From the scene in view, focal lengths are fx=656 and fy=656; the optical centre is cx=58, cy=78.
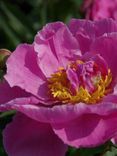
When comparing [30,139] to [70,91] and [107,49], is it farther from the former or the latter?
[107,49]

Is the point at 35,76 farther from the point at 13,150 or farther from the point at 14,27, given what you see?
the point at 14,27

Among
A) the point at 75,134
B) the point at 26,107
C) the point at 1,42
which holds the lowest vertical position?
the point at 1,42

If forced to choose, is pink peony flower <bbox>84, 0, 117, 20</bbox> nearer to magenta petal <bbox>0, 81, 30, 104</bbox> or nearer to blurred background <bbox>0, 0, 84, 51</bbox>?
blurred background <bbox>0, 0, 84, 51</bbox>

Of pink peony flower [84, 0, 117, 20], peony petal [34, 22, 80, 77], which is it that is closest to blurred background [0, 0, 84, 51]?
pink peony flower [84, 0, 117, 20]

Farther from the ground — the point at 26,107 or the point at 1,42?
the point at 26,107

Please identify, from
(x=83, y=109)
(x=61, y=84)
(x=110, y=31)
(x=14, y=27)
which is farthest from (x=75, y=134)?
(x=14, y=27)

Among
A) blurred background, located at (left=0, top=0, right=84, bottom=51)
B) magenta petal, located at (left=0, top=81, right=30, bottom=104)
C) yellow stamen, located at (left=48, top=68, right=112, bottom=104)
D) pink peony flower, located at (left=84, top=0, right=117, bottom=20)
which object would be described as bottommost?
blurred background, located at (left=0, top=0, right=84, bottom=51)

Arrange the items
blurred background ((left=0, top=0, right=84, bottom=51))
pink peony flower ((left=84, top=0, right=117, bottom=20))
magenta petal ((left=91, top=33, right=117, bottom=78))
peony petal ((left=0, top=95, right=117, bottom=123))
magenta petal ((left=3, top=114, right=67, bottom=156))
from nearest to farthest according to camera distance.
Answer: peony petal ((left=0, top=95, right=117, bottom=123))
magenta petal ((left=3, top=114, right=67, bottom=156))
magenta petal ((left=91, top=33, right=117, bottom=78))
pink peony flower ((left=84, top=0, right=117, bottom=20))
blurred background ((left=0, top=0, right=84, bottom=51))
